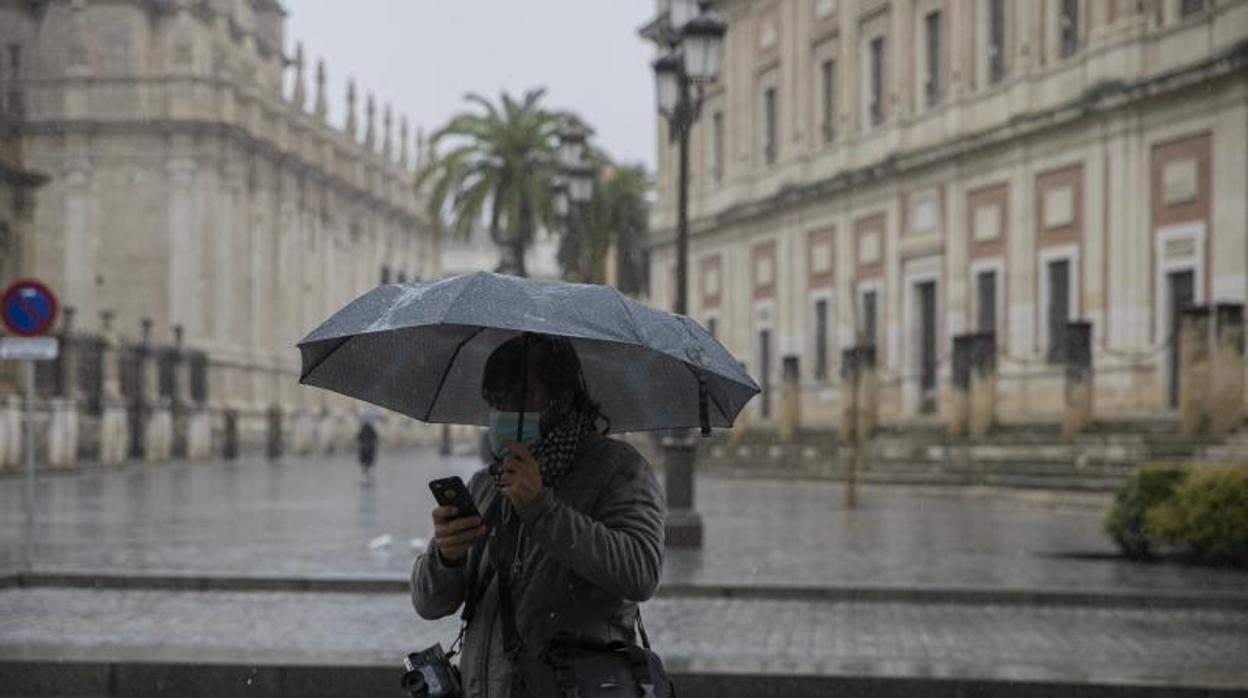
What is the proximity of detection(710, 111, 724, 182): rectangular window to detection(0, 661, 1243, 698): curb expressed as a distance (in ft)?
141

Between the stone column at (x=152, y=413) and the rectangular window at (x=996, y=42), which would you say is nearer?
the rectangular window at (x=996, y=42)

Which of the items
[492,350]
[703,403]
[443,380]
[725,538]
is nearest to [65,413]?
[725,538]

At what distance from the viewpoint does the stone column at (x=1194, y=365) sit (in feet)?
77.7

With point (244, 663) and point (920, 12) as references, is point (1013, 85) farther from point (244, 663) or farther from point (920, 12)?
point (244, 663)

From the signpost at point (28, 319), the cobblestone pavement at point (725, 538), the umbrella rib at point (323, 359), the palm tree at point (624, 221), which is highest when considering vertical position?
the palm tree at point (624, 221)

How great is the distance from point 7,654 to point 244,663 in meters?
1.35

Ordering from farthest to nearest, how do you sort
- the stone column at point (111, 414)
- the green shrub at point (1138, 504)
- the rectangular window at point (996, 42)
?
the stone column at point (111, 414) < the rectangular window at point (996, 42) < the green shrub at point (1138, 504)

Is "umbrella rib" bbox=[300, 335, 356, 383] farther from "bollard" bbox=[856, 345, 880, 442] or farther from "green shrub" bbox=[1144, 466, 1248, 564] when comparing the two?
"bollard" bbox=[856, 345, 880, 442]

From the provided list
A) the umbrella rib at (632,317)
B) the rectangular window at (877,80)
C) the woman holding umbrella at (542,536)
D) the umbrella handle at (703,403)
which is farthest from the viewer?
the rectangular window at (877,80)

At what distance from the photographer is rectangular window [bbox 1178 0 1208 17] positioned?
94.6ft

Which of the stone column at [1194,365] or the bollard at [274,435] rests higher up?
the stone column at [1194,365]

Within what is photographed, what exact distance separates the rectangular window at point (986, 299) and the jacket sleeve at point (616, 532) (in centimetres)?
Result: 3247

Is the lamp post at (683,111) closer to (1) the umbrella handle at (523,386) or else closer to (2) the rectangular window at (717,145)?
(1) the umbrella handle at (523,386)

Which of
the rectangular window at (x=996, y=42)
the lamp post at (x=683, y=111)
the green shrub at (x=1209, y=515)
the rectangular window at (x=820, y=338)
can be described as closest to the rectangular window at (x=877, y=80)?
the rectangular window at (x=820, y=338)
